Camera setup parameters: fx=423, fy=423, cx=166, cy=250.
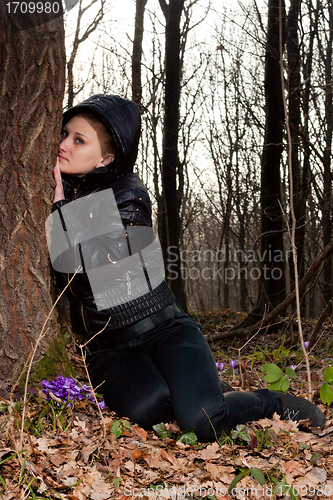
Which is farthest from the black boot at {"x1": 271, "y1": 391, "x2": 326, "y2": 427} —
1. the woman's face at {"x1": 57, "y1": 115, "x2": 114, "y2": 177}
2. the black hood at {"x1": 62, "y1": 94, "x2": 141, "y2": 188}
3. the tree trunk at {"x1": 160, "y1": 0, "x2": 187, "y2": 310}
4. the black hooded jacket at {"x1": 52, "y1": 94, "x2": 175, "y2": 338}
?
the tree trunk at {"x1": 160, "y1": 0, "x2": 187, "y2": 310}

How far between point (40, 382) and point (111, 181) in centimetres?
136

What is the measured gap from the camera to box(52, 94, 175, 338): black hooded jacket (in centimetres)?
269

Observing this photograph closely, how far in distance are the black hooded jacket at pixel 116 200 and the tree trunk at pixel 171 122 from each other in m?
5.74

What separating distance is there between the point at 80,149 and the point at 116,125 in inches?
11.4

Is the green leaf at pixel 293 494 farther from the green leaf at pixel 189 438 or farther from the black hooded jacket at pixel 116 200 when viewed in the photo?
the black hooded jacket at pixel 116 200

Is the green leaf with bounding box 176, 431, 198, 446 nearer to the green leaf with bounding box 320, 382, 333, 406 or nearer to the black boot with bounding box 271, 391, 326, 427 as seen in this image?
the black boot with bounding box 271, 391, 326, 427

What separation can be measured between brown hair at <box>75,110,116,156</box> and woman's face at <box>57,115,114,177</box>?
0.8 inches

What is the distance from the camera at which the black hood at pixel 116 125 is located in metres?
2.81

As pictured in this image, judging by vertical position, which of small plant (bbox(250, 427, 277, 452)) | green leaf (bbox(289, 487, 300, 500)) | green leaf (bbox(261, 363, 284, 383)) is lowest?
green leaf (bbox(289, 487, 300, 500))

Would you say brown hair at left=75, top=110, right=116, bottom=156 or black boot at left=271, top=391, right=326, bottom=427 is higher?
brown hair at left=75, top=110, right=116, bottom=156

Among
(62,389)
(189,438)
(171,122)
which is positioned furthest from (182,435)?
(171,122)

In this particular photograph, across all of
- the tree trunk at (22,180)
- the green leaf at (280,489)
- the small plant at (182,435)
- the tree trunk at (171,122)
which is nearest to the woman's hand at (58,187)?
the tree trunk at (22,180)

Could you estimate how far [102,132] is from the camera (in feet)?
9.45

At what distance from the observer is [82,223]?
2693 mm
